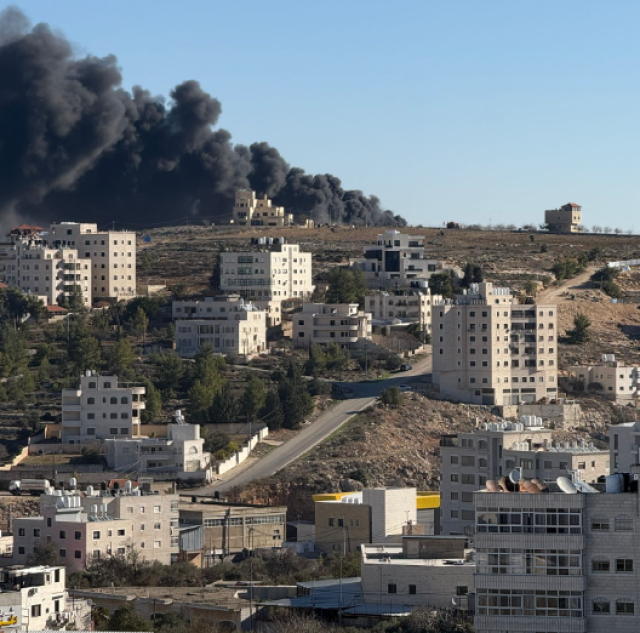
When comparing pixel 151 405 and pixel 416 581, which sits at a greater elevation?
pixel 151 405

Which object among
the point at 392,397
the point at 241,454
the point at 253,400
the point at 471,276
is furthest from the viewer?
the point at 471,276

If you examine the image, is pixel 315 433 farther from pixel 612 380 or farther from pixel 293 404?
pixel 612 380

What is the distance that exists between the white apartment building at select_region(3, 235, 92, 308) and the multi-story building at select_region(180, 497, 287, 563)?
35.3 metres

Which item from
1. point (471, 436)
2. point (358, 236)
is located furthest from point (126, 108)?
point (471, 436)

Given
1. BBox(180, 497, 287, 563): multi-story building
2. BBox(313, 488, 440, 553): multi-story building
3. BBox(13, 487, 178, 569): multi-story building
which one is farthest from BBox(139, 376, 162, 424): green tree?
BBox(313, 488, 440, 553): multi-story building

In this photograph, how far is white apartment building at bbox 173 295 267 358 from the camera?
297 ft

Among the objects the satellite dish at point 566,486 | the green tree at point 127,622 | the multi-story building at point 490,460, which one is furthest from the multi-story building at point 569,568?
the multi-story building at point 490,460

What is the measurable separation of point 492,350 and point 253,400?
11108mm

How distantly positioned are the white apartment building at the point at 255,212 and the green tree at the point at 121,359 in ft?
151

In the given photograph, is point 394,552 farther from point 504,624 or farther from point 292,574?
point 504,624

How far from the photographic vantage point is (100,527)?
190 feet

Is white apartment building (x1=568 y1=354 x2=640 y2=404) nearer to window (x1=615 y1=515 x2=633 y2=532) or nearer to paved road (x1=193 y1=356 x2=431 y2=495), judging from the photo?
paved road (x1=193 y1=356 x2=431 y2=495)

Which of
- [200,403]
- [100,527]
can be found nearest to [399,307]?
[200,403]

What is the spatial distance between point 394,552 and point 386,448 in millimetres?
31857
